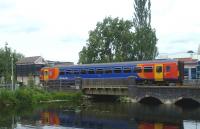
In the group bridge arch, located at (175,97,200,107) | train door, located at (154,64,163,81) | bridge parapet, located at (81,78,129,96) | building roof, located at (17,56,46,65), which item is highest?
building roof, located at (17,56,46,65)

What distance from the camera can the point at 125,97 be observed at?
69.1 metres

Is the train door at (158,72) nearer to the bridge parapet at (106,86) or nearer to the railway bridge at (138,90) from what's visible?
the railway bridge at (138,90)

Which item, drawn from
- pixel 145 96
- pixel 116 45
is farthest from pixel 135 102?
pixel 116 45

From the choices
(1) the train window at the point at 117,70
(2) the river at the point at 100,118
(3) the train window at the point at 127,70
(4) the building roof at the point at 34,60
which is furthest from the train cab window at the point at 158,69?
(4) the building roof at the point at 34,60

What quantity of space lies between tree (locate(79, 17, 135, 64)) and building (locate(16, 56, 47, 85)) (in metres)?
14.6

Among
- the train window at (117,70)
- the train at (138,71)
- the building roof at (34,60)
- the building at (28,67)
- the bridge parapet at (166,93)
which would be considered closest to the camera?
the bridge parapet at (166,93)

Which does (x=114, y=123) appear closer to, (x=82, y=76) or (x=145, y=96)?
(x=145, y=96)

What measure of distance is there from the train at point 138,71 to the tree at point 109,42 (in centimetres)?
1578

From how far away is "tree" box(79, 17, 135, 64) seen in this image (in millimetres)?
93312

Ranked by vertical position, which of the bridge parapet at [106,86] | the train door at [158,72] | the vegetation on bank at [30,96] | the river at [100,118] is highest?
the train door at [158,72]

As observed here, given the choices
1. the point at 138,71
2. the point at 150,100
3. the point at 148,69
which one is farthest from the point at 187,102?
the point at 138,71

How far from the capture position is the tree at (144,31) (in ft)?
286

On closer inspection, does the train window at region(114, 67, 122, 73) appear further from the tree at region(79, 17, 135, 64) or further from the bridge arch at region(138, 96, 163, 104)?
the tree at region(79, 17, 135, 64)

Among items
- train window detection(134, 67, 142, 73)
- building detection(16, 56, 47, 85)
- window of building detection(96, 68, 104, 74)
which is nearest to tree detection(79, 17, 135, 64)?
building detection(16, 56, 47, 85)
